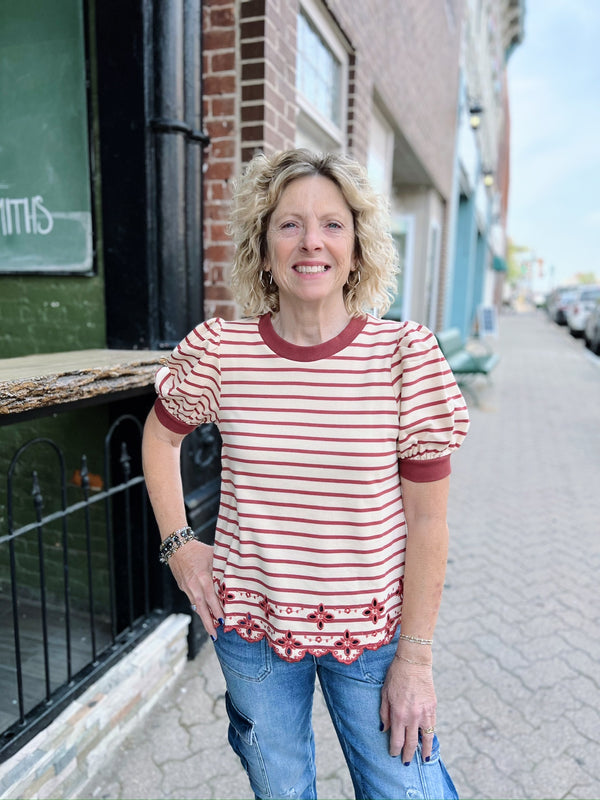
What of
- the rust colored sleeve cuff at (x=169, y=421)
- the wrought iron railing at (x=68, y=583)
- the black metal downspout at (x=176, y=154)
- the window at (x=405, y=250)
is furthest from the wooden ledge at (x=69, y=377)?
the window at (x=405, y=250)

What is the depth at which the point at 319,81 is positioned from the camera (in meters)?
4.04

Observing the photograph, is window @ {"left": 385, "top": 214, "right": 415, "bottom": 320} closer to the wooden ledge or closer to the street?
the street

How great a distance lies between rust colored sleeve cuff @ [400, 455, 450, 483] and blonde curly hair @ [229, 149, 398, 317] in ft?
1.28

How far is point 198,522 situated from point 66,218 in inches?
63.9

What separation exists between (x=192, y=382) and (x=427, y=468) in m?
0.57

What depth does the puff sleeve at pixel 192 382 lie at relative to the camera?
1350 millimetres

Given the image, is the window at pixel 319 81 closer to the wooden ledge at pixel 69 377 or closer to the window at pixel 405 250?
the wooden ledge at pixel 69 377

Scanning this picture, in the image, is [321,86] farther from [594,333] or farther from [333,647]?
[594,333]

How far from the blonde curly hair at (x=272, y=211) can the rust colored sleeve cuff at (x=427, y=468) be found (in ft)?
1.28

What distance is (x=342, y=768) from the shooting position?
2227 millimetres

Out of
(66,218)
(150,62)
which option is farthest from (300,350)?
(66,218)

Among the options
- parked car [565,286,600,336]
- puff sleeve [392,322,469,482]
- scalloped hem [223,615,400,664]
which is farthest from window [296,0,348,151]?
parked car [565,286,600,336]

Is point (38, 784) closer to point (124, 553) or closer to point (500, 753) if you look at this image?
point (124, 553)

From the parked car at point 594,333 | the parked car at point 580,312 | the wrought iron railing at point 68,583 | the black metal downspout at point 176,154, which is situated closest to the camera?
the wrought iron railing at point 68,583
